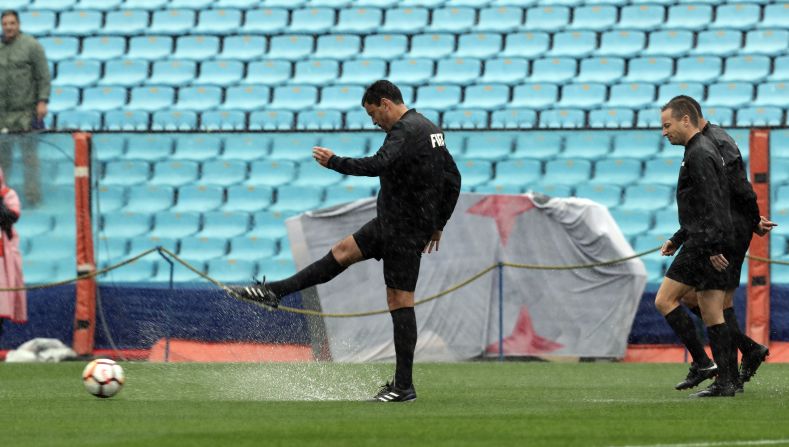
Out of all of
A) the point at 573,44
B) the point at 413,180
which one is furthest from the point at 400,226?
the point at 573,44

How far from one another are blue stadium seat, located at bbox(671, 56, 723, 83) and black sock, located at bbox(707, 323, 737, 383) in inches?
381

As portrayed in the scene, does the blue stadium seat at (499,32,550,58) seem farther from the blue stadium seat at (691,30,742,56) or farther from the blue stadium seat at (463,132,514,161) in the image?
the blue stadium seat at (463,132,514,161)

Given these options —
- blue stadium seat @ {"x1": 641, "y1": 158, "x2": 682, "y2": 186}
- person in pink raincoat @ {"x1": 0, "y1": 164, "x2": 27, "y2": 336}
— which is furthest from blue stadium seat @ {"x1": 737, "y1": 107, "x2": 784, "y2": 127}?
person in pink raincoat @ {"x1": 0, "y1": 164, "x2": 27, "y2": 336}

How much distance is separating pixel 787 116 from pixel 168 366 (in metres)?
8.30

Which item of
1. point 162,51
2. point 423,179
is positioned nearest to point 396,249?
point 423,179

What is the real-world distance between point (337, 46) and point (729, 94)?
529cm

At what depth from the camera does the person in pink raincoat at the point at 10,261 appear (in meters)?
14.4

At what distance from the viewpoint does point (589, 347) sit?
1412 cm

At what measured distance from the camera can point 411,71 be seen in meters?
19.5

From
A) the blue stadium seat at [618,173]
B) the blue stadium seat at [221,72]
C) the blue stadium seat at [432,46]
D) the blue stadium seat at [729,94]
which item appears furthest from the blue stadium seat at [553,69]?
the blue stadium seat at [221,72]

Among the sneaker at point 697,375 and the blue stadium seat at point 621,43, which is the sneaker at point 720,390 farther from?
the blue stadium seat at point 621,43

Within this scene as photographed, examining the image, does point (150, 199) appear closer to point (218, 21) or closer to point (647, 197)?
point (218, 21)

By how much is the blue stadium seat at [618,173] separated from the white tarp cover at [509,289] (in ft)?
6.39

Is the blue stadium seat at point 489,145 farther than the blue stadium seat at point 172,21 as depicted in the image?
No
